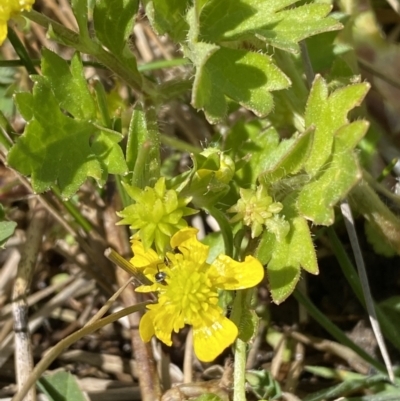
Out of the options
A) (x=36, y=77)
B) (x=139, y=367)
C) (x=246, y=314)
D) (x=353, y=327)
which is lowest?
(x=353, y=327)

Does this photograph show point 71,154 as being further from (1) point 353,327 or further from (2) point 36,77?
(1) point 353,327

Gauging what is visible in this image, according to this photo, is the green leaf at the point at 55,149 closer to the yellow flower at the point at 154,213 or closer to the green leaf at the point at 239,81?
the yellow flower at the point at 154,213

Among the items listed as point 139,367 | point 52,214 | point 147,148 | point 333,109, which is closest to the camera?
point 147,148

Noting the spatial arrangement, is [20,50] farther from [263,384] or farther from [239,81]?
[263,384]

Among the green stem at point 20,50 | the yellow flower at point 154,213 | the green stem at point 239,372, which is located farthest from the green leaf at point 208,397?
the green stem at point 20,50

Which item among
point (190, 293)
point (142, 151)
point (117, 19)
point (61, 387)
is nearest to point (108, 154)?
point (142, 151)

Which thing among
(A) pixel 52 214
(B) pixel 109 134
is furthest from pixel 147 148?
(A) pixel 52 214
